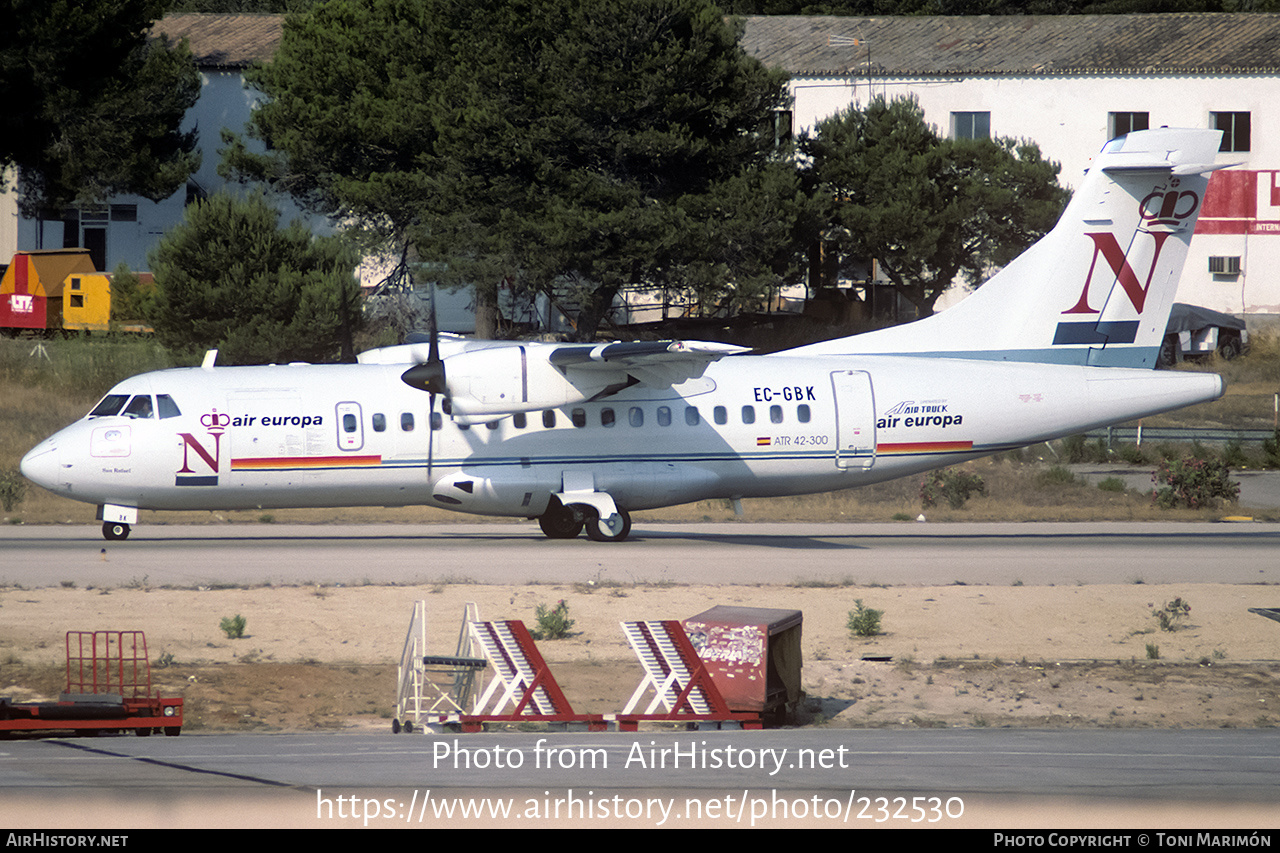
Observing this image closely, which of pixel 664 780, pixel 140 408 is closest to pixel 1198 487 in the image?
pixel 140 408

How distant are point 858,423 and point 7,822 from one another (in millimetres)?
18125

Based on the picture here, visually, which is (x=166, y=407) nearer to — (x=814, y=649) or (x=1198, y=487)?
(x=814, y=649)

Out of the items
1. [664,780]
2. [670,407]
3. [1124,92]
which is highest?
[1124,92]

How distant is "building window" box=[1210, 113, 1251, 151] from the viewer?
57781 mm

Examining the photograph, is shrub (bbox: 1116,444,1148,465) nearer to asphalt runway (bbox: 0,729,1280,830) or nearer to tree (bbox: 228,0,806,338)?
A: tree (bbox: 228,0,806,338)

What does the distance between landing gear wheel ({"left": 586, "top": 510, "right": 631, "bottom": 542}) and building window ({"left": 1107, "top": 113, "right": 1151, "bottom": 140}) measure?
43.4 m

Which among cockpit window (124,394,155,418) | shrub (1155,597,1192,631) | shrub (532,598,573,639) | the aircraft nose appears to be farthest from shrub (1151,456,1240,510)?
the aircraft nose

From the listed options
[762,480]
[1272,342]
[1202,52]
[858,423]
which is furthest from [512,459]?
[1202,52]

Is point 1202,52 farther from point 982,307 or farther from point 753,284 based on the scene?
point 982,307

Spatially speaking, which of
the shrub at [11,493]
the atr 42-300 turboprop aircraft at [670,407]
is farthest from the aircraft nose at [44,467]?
the shrub at [11,493]

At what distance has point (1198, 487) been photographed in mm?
30000

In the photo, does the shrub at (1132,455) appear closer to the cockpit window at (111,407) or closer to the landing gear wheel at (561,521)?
the landing gear wheel at (561,521)

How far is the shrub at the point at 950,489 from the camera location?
31625 millimetres

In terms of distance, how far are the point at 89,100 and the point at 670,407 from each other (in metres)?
46.2
